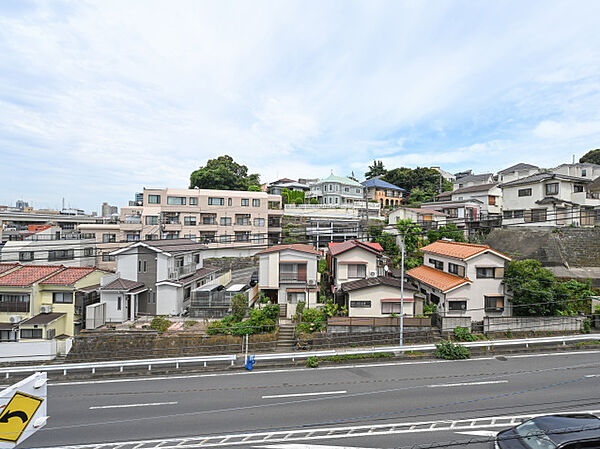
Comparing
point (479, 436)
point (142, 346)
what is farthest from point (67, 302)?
point (479, 436)

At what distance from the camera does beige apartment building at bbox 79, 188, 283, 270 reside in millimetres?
39812

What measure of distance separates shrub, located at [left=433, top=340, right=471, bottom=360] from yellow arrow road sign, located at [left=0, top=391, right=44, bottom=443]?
19748 millimetres

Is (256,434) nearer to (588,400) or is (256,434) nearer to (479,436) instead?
(479,436)

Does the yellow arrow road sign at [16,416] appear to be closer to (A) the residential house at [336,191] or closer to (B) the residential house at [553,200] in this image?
(B) the residential house at [553,200]

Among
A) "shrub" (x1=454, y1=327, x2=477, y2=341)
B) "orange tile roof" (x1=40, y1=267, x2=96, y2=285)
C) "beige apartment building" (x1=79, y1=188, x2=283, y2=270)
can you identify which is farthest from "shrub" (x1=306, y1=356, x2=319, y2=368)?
"beige apartment building" (x1=79, y1=188, x2=283, y2=270)

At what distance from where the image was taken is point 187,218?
41469 mm

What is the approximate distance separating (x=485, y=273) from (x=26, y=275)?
3693cm

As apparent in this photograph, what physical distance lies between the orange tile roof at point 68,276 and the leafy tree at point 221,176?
103 ft

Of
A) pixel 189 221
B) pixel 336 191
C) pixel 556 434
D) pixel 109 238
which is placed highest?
pixel 336 191

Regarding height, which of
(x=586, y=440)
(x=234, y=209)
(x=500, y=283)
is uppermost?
(x=234, y=209)

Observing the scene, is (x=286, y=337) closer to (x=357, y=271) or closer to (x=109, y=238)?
(x=357, y=271)

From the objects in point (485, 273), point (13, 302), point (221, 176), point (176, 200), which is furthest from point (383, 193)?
point (13, 302)

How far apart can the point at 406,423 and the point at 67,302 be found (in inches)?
1017

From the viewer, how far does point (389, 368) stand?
55.4ft
